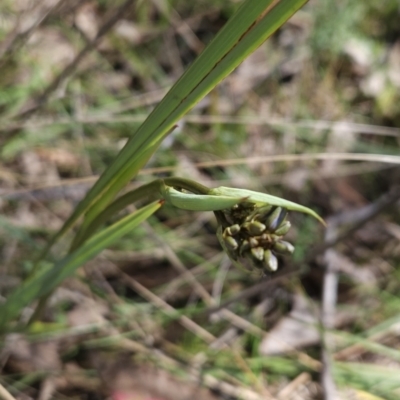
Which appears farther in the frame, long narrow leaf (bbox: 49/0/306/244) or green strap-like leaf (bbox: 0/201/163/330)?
green strap-like leaf (bbox: 0/201/163/330)

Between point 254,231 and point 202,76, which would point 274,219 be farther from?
point 202,76

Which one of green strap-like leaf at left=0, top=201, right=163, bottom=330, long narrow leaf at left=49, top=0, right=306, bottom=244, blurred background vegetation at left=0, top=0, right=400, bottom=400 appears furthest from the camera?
blurred background vegetation at left=0, top=0, right=400, bottom=400

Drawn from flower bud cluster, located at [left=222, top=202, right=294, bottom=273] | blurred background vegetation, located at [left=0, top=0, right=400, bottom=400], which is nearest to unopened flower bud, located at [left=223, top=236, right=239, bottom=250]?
flower bud cluster, located at [left=222, top=202, right=294, bottom=273]

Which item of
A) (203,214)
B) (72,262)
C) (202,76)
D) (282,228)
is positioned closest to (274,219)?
(282,228)

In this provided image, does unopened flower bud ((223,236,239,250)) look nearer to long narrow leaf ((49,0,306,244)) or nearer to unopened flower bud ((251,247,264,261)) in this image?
unopened flower bud ((251,247,264,261))

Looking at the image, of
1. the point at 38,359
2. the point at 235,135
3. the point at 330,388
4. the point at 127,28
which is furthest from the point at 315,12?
the point at 38,359

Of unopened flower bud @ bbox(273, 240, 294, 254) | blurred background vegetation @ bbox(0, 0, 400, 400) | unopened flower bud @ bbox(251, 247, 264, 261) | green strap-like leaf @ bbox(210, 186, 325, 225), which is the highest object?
blurred background vegetation @ bbox(0, 0, 400, 400)
